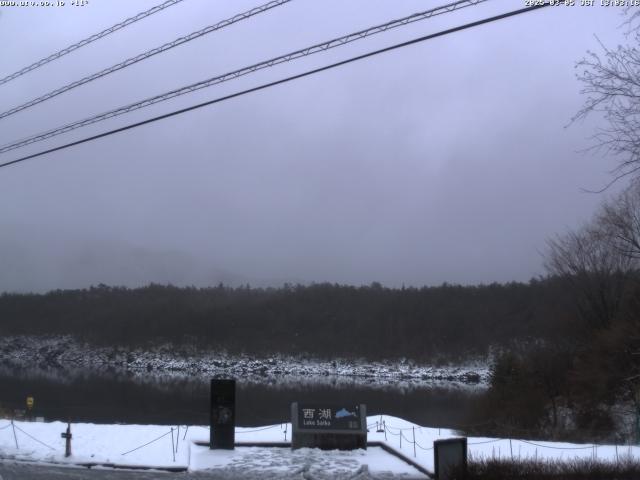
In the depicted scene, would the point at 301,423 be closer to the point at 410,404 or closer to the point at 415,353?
the point at 410,404

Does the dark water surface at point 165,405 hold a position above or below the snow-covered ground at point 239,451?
below

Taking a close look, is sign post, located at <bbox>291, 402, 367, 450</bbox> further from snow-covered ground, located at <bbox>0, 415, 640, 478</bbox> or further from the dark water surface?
the dark water surface

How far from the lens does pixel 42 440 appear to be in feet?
69.2

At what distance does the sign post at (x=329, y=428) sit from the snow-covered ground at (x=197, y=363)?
323 feet

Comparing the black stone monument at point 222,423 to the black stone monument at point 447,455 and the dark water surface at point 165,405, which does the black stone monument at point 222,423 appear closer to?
the black stone monument at point 447,455

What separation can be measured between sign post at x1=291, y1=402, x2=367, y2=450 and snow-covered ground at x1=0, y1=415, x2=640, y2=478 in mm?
382

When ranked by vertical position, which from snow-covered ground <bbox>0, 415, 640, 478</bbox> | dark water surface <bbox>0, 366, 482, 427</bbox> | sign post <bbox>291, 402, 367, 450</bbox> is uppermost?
sign post <bbox>291, 402, 367, 450</bbox>

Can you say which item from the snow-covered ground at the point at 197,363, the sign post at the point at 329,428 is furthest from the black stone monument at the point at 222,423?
the snow-covered ground at the point at 197,363

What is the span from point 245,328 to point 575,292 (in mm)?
129086

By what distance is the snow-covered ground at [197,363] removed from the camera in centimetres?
12812

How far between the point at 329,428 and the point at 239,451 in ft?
8.60

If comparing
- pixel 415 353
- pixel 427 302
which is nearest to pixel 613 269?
pixel 415 353

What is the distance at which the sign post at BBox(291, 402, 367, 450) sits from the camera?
20.4m

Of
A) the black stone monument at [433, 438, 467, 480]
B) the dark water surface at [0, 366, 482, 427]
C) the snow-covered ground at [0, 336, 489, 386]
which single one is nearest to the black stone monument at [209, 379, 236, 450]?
the black stone monument at [433, 438, 467, 480]
